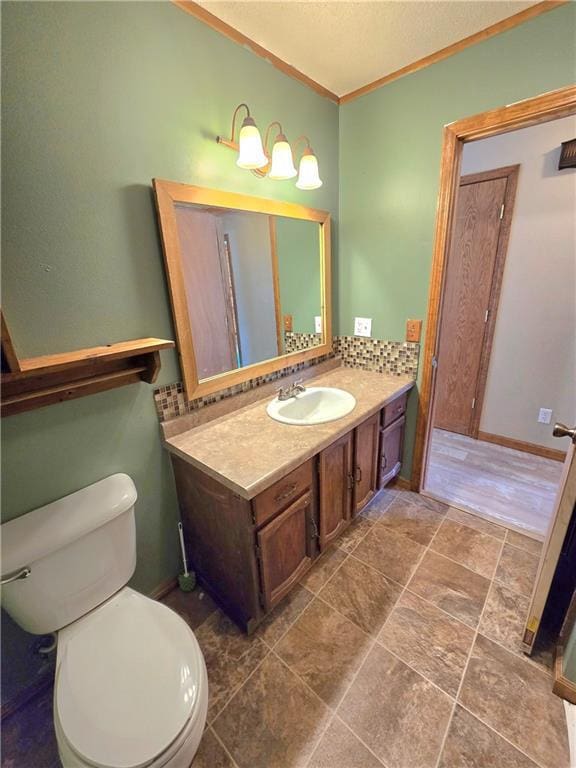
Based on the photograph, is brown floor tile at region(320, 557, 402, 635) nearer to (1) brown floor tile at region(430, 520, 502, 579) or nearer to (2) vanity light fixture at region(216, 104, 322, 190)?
(1) brown floor tile at region(430, 520, 502, 579)

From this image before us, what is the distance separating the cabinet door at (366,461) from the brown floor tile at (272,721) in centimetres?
82

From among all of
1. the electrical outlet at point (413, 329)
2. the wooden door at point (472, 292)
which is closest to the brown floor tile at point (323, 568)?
the electrical outlet at point (413, 329)

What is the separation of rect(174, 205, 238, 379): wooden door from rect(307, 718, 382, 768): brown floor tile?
4.41ft

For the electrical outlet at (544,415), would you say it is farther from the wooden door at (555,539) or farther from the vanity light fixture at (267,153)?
the vanity light fixture at (267,153)

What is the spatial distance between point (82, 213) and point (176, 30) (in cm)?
78

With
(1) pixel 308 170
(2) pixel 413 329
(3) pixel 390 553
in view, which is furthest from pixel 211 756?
(1) pixel 308 170

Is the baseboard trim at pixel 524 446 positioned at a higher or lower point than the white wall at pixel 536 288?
lower

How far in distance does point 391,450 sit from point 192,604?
4.45ft

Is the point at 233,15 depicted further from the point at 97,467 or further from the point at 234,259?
the point at 97,467

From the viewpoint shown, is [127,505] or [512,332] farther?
[512,332]

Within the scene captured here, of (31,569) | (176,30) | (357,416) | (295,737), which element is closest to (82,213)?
(176,30)

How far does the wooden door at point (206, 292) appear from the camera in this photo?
1.30 m

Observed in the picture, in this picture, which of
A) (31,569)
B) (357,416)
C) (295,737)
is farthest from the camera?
(357,416)

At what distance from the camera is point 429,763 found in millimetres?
984
